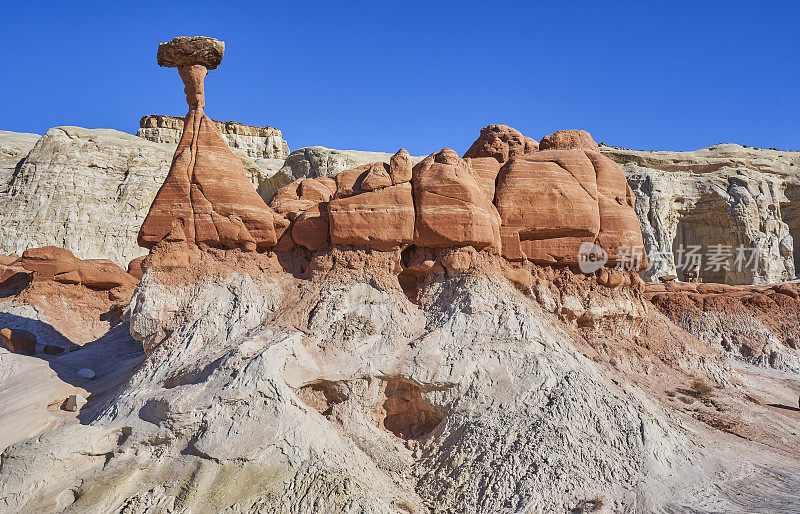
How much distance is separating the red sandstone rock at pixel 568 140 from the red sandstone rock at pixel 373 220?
18.6ft

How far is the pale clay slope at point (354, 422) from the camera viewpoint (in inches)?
359

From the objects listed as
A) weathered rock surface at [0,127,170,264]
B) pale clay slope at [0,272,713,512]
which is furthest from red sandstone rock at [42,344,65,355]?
weathered rock surface at [0,127,170,264]

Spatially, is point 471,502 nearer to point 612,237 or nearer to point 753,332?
point 612,237

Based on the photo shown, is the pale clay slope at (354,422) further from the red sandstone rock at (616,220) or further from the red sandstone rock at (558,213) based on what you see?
the red sandstone rock at (616,220)

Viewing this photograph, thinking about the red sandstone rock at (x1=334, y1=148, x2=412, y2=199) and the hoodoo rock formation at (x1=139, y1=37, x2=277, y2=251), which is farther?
the hoodoo rock formation at (x1=139, y1=37, x2=277, y2=251)

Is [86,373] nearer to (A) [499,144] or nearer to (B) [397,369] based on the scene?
(B) [397,369]

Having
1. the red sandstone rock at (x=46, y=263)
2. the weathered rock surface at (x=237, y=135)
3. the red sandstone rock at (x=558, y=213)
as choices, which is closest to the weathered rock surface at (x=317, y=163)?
the red sandstone rock at (x=46, y=263)

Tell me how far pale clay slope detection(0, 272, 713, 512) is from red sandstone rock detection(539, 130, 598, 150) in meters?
5.72

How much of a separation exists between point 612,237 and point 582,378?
14.4 feet

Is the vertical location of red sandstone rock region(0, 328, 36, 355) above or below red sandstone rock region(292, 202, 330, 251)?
below

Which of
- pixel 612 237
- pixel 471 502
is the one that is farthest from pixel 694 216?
pixel 471 502

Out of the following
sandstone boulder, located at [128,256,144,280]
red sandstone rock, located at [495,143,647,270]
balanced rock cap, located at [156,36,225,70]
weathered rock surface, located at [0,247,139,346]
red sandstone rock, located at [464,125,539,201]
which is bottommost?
weathered rock surface, located at [0,247,139,346]

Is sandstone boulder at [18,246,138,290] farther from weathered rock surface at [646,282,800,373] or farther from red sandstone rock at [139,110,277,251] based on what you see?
weathered rock surface at [646,282,800,373]

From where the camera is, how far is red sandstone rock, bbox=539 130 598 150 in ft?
52.7
